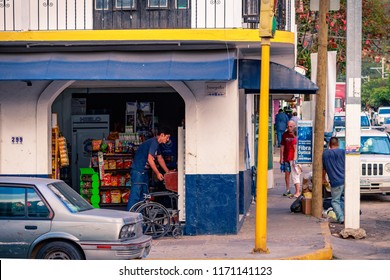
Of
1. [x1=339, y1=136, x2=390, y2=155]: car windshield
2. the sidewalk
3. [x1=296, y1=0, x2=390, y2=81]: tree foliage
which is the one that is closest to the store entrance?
the sidewalk

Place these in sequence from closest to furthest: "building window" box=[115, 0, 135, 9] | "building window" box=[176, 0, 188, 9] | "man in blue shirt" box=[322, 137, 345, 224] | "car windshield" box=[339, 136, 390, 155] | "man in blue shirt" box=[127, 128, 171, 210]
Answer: "building window" box=[176, 0, 188, 9], "building window" box=[115, 0, 135, 9], "man in blue shirt" box=[127, 128, 171, 210], "man in blue shirt" box=[322, 137, 345, 224], "car windshield" box=[339, 136, 390, 155]

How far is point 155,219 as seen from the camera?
16.9 metres

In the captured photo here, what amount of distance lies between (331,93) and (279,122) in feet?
60.9

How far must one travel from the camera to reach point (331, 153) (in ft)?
64.3

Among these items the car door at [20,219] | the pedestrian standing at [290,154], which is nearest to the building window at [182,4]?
the car door at [20,219]

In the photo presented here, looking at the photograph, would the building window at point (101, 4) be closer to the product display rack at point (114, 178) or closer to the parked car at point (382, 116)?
the product display rack at point (114, 178)

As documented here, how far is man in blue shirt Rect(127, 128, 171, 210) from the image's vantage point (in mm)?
17656

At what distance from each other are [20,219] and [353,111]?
746 cm

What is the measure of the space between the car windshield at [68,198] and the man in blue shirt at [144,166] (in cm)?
413

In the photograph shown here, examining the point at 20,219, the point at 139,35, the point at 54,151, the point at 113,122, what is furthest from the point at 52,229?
the point at 113,122

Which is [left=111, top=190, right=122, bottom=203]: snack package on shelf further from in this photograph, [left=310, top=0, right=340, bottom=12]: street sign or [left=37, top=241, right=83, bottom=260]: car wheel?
[left=37, top=241, right=83, bottom=260]: car wheel

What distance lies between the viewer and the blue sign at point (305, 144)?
20672 mm

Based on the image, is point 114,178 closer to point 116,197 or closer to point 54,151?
point 116,197
